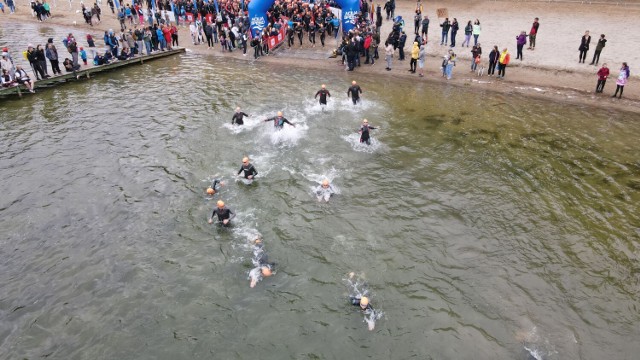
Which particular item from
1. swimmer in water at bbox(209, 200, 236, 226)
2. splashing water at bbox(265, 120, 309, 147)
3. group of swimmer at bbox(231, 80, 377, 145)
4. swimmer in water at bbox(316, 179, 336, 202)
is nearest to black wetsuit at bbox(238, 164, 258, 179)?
swimmer in water at bbox(209, 200, 236, 226)

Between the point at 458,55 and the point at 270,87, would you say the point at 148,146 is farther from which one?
the point at 458,55

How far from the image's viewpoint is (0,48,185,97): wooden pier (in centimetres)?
2675

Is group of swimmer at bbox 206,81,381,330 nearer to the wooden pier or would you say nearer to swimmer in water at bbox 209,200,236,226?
swimmer in water at bbox 209,200,236,226

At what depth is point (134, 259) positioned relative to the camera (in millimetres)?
14133

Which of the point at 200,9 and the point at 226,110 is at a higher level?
the point at 200,9

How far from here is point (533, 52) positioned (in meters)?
29.8

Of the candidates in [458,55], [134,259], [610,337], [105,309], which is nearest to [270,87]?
[458,55]

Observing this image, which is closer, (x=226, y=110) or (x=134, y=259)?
(x=134, y=259)

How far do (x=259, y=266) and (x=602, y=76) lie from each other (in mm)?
23165

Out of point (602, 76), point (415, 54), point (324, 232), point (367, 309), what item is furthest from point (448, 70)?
point (367, 309)

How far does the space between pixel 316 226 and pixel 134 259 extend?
6486 millimetres

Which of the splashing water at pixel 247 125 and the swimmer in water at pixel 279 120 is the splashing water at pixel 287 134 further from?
the splashing water at pixel 247 125

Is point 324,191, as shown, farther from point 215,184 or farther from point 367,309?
point 367,309

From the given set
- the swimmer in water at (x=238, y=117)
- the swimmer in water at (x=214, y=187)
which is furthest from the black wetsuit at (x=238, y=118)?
the swimmer in water at (x=214, y=187)
